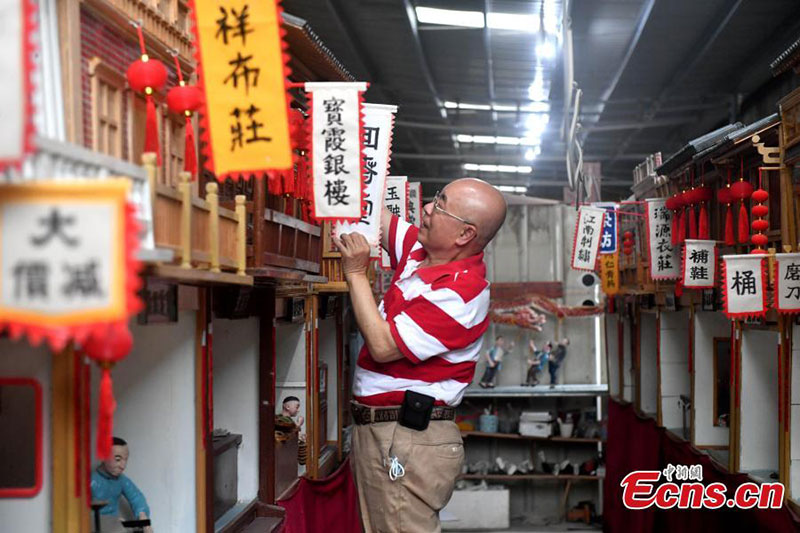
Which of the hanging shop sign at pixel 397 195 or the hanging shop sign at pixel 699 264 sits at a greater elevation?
the hanging shop sign at pixel 397 195

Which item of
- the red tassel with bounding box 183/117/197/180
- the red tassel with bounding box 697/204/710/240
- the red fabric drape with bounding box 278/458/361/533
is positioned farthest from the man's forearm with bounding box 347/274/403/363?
the red tassel with bounding box 697/204/710/240

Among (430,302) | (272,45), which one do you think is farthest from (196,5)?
(430,302)

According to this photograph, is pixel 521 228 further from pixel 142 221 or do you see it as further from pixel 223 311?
pixel 142 221

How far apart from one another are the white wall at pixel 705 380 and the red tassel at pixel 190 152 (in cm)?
958

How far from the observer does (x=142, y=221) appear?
462 centimetres

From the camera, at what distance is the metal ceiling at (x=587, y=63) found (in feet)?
45.7

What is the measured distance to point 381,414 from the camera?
5969mm

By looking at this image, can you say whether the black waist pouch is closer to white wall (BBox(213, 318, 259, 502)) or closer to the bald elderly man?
the bald elderly man

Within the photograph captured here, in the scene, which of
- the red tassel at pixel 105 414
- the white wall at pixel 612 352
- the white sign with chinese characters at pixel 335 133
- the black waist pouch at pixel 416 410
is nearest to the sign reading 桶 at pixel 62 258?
the red tassel at pixel 105 414

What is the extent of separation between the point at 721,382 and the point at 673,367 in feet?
7.34

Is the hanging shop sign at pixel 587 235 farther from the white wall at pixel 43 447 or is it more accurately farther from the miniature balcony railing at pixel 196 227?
the white wall at pixel 43 447

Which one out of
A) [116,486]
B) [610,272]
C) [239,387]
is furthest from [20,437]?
[610,272]

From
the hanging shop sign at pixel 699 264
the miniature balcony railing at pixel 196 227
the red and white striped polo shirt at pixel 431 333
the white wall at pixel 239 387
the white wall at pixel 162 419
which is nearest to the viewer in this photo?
the miniature balcony railing at pixel 196 227

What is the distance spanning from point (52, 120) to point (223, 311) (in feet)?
11.1
